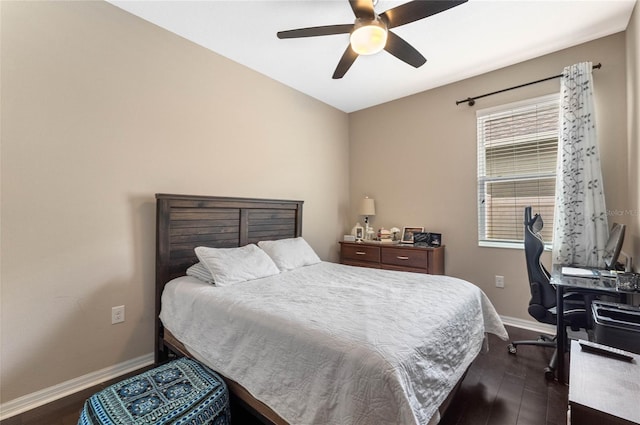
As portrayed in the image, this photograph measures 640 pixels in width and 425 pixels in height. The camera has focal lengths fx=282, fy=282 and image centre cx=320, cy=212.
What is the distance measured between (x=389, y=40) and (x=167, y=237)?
226 cm

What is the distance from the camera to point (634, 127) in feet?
7.26

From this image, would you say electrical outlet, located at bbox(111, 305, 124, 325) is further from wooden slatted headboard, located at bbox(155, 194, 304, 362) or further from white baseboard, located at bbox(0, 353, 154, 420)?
white baseboard, located at bbox(0, 353, 154, 420)

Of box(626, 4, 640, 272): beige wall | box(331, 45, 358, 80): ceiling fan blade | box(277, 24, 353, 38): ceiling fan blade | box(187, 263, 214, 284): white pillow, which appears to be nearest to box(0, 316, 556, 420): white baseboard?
box(187, 263, 214, 284): white pillow

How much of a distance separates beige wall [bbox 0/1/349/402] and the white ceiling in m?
0.31

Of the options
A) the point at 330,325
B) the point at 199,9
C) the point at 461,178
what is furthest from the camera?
the point at 461,178

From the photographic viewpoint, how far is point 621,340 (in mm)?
1454

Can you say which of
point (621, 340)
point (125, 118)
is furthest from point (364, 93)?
point (621, 340)

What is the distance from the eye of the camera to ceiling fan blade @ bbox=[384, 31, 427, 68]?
6.42 feet

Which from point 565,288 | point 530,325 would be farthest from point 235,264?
point 530,325

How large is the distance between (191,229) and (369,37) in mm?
2037

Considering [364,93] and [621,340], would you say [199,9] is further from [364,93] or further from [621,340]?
[621,340]

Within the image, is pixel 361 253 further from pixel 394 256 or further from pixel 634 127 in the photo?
pixel 634 127

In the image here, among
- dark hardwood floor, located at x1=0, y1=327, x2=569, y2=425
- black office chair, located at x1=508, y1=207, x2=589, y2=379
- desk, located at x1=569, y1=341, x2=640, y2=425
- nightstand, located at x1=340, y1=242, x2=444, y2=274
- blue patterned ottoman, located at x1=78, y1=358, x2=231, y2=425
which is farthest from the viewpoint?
nightstand, located at x1=340, y1=242, x2=444, y2=274

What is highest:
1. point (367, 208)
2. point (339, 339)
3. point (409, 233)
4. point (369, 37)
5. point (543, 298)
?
point (369, 37)
